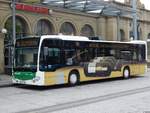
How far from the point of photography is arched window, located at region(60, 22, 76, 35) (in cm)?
3231

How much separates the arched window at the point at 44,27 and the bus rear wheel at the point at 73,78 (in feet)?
33.9

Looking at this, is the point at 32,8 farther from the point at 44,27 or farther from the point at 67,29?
the point at 67,29

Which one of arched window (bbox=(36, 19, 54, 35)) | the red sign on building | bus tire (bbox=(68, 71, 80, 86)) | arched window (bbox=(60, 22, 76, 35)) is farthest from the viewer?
arched window (bbox=(60, 22, 76, 35))

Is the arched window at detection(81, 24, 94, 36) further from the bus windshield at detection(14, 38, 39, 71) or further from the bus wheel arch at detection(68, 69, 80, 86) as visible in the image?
the bus windshield at detection(14, 38, 39, 71)

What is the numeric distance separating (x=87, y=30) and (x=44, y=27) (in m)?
6.43

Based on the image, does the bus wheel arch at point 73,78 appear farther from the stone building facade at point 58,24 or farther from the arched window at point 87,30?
the arched window at point 87,30

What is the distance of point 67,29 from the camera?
108 feet

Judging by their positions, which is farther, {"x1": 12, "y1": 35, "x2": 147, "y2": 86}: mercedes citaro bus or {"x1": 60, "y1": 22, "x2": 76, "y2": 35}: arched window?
{"x1": 60, "y1": 22, "x2": 76, "y2": 35}: arched window

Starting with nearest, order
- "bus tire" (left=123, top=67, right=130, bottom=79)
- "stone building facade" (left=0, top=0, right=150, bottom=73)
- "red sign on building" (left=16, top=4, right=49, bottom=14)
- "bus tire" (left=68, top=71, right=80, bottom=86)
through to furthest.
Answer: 1. "bus tire" (left=68, top=71, right=80, bottom=86)
2. "bus tire" (left=123, top=67, right=130, bottom=79)
3. "stone building facade" (left=0, top=0, right=150, bottom=73)
4. "red sign on building" (left=16, top=4, right=49, bottom=14)

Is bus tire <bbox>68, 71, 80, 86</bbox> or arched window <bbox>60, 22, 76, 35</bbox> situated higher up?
arched window <bbox>60, 22, 76, 35</bbox>

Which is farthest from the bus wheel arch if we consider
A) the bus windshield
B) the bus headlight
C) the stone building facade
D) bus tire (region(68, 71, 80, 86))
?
the stone building facade

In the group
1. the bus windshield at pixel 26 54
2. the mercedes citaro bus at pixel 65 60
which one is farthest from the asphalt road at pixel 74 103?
the bus windshield at pixel 26 54

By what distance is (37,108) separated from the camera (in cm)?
1230

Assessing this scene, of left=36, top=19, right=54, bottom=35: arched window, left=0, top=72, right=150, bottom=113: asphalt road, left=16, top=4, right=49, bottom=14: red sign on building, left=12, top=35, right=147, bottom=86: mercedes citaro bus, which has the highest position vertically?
left=16, top=4, right=49, bottom=14: red sign on building
